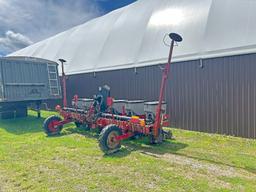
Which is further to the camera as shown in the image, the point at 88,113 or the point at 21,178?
the point at 88,113

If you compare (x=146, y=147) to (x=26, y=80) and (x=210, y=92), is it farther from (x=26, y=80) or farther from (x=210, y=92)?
(x=26, y=80)

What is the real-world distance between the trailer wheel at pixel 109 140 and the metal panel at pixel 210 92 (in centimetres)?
353

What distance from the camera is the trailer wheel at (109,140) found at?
18.2ft

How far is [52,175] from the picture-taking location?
4.36m

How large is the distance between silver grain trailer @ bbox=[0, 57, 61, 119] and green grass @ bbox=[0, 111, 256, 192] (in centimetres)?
504

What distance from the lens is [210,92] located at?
7656 millimetres

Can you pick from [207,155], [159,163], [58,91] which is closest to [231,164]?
[207,155]

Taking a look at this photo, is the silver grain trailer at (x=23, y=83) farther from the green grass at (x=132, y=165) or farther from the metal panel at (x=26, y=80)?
the green grass at (x=132, y=165)

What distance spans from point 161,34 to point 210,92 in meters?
3.73

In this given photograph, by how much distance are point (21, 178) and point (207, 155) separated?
417 cm

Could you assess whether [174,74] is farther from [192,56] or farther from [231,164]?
[231,164]

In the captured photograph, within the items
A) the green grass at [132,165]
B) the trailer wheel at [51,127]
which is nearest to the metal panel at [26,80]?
the trailer wheel at [51,127]

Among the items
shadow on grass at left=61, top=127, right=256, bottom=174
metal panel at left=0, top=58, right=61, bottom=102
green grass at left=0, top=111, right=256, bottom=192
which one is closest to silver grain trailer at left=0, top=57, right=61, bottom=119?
metal panel at left=0, top=58, right=61, bottom=102

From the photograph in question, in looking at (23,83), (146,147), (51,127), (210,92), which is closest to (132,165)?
(146,147)
